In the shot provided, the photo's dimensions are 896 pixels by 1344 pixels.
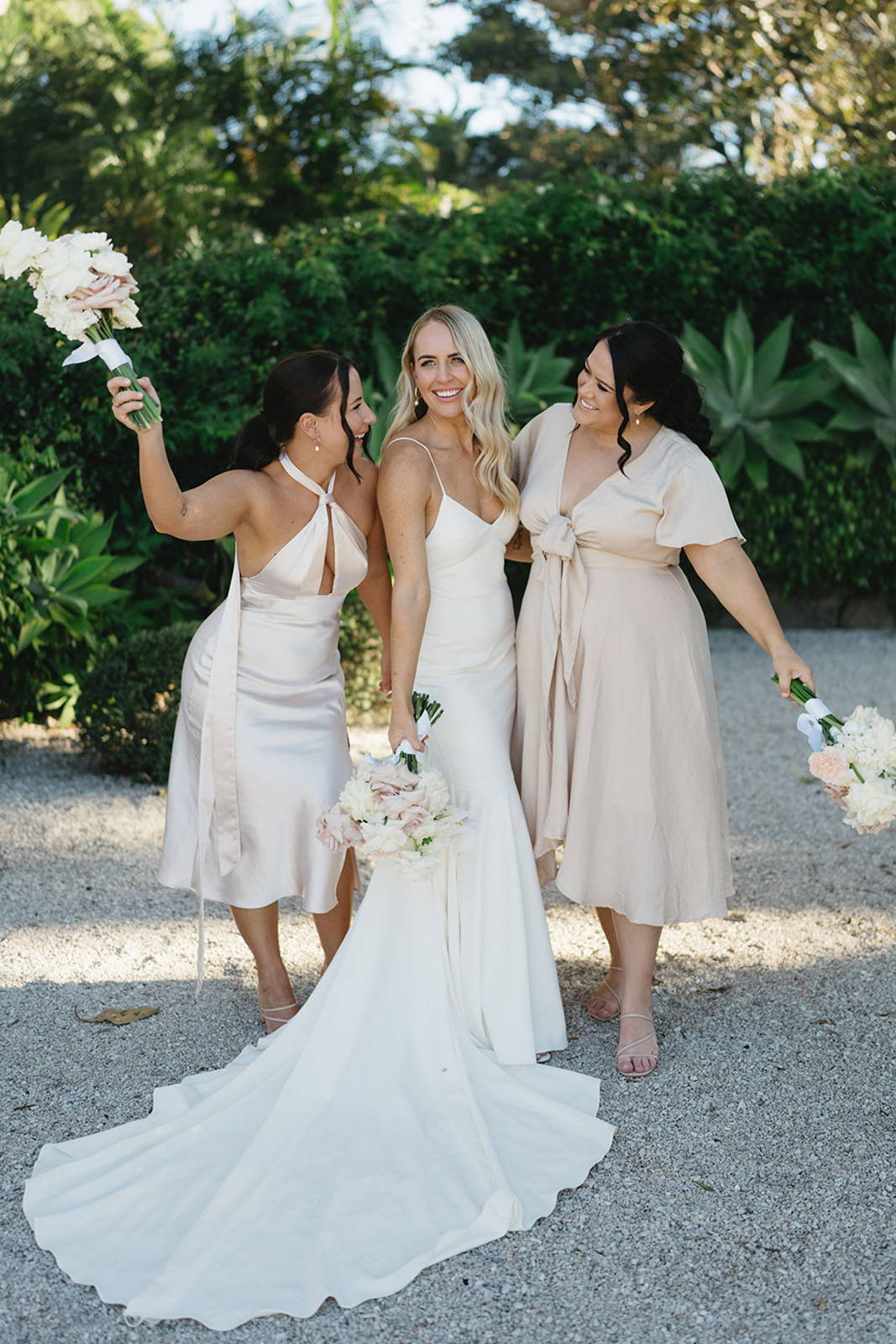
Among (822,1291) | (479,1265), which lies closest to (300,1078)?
(479,1265)

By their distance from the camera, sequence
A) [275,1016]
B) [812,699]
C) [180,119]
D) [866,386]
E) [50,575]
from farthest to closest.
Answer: [180,119] → [866,386] → [50,575] → [275,1016] → [812,699]

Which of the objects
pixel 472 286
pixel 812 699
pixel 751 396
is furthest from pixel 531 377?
pixel 812 699

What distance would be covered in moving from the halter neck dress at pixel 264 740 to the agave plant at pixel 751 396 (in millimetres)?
5438

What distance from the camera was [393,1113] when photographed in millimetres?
3123

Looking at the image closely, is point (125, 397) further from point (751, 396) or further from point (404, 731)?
point (751, 396)

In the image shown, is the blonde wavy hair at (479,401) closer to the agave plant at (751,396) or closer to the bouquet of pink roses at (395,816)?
the bouquet of pink roses at (395,816)

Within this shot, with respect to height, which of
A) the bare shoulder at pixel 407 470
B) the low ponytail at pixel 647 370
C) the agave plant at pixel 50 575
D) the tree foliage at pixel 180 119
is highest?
the tree foliage at pixel 180 119

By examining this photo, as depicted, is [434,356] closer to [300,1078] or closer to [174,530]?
[174,530]

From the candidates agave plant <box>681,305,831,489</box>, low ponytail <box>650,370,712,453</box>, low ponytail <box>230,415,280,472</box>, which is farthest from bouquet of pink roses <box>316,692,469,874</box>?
agave plant <box>681,305,831,489</box>

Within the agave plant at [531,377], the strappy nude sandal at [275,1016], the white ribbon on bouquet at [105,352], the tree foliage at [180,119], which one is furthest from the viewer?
the tree foliage at [180,119]

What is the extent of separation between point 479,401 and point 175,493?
88cm

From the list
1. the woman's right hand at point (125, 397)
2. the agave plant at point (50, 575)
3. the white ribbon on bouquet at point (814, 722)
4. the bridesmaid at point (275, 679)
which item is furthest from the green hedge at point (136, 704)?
the white ribbon on bouquet at point (814, 722)

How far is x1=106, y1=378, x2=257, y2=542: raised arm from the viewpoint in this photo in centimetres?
316

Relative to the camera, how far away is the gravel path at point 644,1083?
251 centimetres
